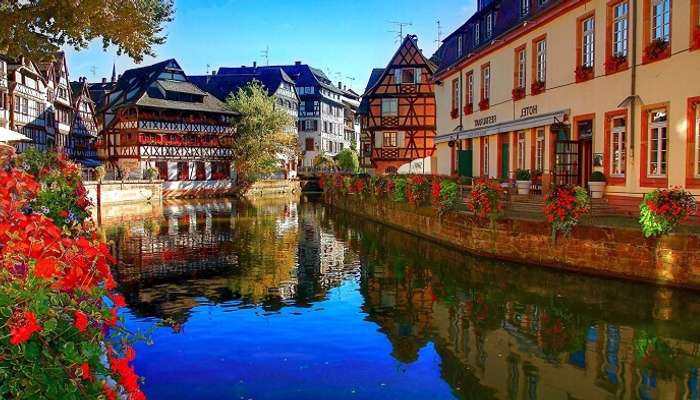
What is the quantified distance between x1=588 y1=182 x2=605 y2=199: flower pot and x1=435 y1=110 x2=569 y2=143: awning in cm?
329

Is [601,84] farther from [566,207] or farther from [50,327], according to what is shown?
[50,327]

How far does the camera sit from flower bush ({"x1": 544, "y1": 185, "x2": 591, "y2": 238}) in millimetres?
15328

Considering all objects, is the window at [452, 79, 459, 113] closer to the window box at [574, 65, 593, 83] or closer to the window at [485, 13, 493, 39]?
the window at [485, 13, 493, 39]

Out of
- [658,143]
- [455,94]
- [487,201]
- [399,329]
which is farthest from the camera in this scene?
[455,94]

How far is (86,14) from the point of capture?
1262 centimetres

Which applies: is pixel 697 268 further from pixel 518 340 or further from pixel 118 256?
pixel 118 256

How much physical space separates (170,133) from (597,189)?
46861mm

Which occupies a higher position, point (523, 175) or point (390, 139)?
point (390, 139)

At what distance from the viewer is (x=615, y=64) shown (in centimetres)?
1805

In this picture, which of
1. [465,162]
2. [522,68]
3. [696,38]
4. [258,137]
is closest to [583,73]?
[696,38]

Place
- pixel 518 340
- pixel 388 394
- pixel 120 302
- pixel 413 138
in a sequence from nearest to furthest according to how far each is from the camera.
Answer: pixel 120 302, pixel 388 394, pixel 518 340, pixel 413 138

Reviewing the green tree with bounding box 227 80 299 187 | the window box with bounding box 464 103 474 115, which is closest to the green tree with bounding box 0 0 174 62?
the window box with bounding box 464 103 474 115

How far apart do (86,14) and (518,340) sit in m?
9.77

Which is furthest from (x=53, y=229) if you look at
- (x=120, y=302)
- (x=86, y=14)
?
(x=86, y=14)
